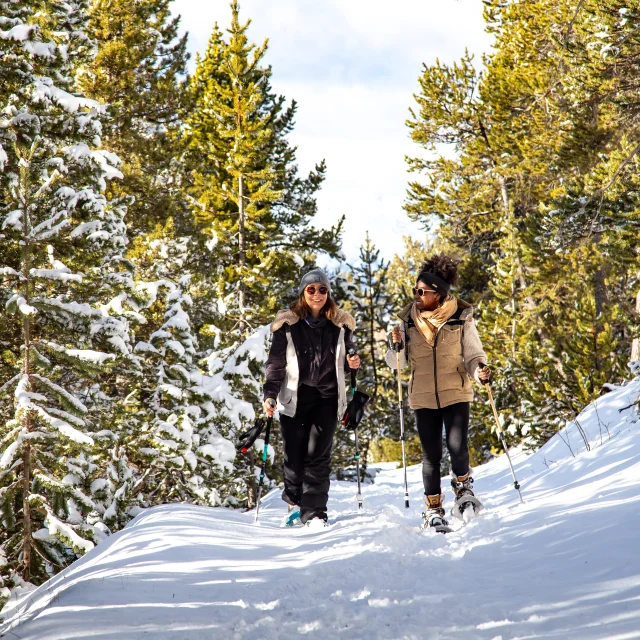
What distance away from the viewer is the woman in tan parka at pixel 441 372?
5027 mm

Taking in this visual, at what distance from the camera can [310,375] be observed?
5.32m

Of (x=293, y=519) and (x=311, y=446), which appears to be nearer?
(x=311, y=446)

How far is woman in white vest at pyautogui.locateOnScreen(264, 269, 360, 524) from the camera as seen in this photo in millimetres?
5289

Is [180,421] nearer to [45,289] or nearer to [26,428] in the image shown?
[45,289]

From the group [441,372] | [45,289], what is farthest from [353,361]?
[45,289]

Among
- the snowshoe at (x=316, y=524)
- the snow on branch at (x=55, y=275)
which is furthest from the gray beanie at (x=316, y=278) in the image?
the snow on branch at (x=55, y=275)

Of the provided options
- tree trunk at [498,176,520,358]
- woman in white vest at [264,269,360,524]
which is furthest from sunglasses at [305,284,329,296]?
tree trunk at [498,176,520,358]

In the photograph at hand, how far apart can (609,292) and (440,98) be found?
27.8 ft

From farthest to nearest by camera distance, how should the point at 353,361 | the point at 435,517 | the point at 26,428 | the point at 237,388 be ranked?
the point at 237,388, the point at 26,428, the point at 353,361, the point at 435,517

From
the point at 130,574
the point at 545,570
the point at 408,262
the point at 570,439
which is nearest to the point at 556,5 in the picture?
the point at 570,439

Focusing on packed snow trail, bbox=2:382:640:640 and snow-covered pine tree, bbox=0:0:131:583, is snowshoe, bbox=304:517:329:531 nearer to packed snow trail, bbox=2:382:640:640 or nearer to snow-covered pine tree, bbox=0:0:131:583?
packed snow trail, bbox=2:382:640:640

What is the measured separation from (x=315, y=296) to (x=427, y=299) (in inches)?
40.5

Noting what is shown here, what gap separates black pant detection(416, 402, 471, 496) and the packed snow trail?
425 mm

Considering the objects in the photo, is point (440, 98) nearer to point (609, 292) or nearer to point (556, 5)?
point (556, 5)
